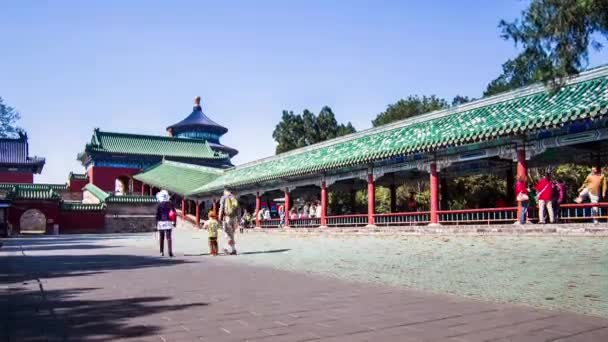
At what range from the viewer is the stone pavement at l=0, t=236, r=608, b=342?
3.97m

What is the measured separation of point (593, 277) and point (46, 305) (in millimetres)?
6293

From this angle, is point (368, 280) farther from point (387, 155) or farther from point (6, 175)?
point (6, 175)

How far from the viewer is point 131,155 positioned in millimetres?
46188

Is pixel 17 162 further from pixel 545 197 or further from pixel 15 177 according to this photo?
pixel 545 197

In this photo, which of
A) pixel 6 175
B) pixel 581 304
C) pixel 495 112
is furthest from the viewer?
pixel 6 175

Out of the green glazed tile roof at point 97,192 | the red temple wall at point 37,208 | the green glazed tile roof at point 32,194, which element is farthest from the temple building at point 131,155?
the red temple wall at point 37,208

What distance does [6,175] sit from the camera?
45.2 metres

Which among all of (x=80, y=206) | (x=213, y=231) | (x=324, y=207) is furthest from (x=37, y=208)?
(x=213, y=231)

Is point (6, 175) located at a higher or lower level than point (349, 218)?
higher

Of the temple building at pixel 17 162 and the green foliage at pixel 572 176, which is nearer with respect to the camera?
the green foliage at pixel 572 176

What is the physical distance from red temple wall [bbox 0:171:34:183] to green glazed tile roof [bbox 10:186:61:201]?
1130cm

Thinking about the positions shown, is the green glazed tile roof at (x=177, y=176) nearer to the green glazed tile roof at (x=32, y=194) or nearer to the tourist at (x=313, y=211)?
the green glazed tile roof at (x=32, y=194)

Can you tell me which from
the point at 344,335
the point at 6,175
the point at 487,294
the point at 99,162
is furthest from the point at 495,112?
the point at 6,175

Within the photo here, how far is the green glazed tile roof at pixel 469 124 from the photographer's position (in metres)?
12.7
